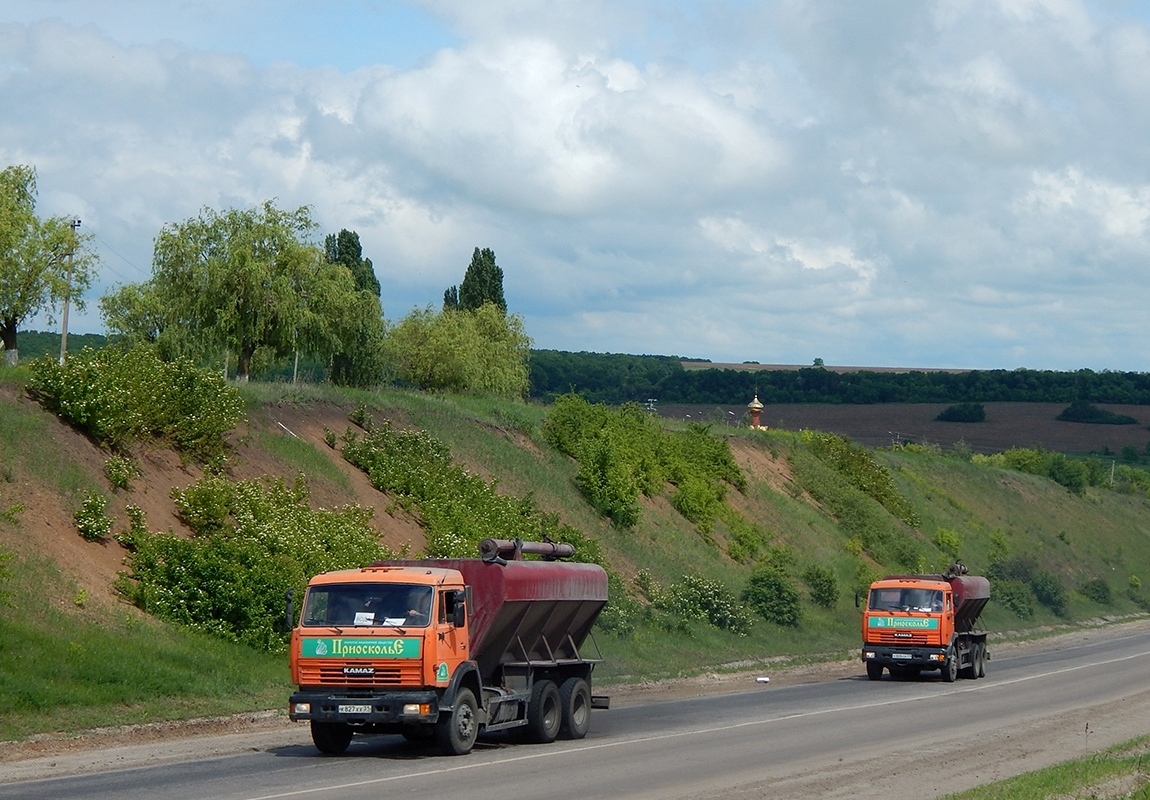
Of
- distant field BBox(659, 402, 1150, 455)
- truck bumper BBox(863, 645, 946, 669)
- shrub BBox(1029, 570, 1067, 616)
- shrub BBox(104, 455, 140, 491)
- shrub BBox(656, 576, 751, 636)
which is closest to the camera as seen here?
shrub BBox(104, 455, 140, 491)

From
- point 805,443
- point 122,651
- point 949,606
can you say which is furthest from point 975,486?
point 122,651

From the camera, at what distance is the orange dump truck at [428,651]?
1772cm

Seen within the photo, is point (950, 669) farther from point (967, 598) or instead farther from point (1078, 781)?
point (1078, 781)

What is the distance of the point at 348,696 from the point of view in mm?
17766

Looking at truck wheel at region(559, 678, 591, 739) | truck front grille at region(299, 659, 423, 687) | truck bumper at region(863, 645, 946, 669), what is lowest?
truck bumper at region(863, 645, 946, 669)

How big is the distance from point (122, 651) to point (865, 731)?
1292 centimetres

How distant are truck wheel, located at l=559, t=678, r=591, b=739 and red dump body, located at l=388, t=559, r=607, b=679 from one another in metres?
0.48

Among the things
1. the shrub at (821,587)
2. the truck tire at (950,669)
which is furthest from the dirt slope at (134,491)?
the shrub at (821,587)

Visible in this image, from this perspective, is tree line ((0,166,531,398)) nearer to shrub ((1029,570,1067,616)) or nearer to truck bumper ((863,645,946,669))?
truck bumper ((863,645,946,669))

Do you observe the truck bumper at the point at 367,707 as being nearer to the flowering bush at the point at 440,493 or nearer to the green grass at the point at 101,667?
the green grass at the point at 101,667

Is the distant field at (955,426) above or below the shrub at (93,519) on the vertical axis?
above

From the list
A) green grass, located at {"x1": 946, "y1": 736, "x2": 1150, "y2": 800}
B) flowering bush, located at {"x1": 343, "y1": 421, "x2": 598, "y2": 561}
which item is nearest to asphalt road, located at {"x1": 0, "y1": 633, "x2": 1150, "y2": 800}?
green grass, located at {"x1": 946, "y1": 736, "x2": 1150, "y2": 800}

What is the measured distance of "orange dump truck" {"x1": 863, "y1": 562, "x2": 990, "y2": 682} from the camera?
3678cm

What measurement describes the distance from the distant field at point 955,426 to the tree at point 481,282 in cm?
3507
